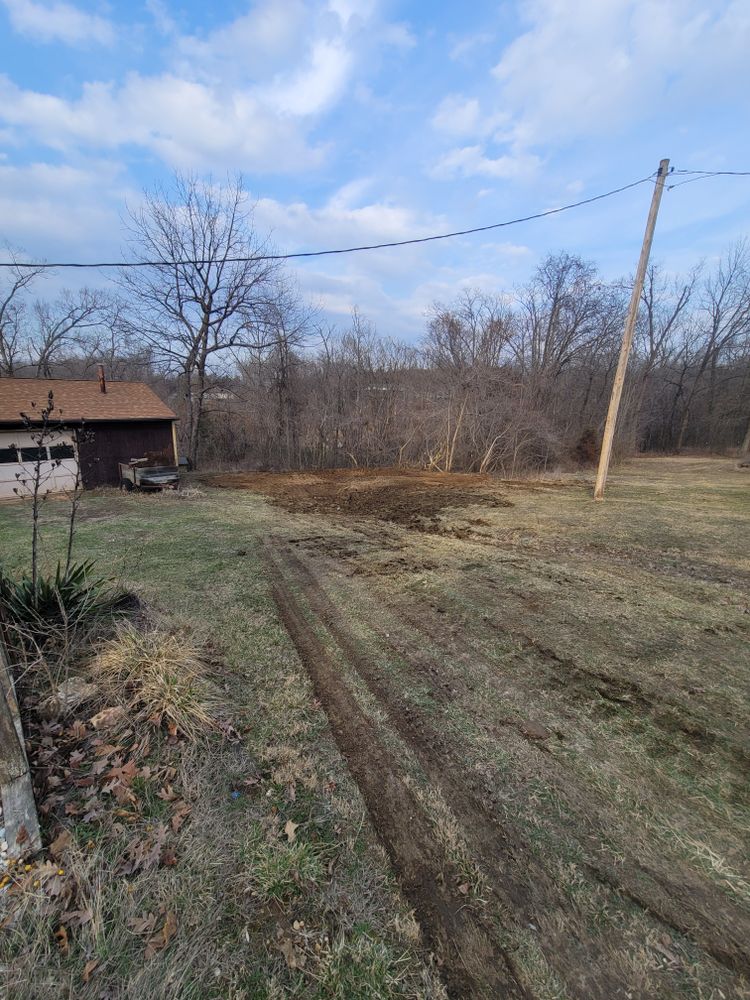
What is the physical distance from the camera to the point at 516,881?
1706 mm

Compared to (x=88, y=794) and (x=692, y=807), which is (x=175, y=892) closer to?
(x=88, y=794)

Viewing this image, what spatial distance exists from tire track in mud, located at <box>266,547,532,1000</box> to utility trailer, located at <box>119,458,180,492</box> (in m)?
10.8

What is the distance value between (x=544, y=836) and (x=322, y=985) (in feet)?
3.76

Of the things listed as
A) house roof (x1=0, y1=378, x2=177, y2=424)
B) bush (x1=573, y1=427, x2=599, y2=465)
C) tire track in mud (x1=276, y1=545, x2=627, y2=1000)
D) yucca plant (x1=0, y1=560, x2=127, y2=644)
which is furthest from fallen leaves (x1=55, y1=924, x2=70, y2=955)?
bush (x1=573, y1=427, x2=599, y2=465)

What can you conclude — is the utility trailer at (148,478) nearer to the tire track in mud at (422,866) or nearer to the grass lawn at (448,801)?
the grass lawn at (448,801)

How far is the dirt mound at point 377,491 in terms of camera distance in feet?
30.2

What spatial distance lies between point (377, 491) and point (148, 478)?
6.93m

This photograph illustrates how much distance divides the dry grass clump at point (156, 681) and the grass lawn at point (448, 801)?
19 centimetres

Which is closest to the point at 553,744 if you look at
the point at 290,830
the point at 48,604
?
the point at 290,830

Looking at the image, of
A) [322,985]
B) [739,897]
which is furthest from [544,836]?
[322,985]

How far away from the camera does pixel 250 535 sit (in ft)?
23.7

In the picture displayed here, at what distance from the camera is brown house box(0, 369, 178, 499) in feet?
36.0

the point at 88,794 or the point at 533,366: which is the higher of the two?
the point at 533,366

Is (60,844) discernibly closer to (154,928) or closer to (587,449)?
(154,928)
